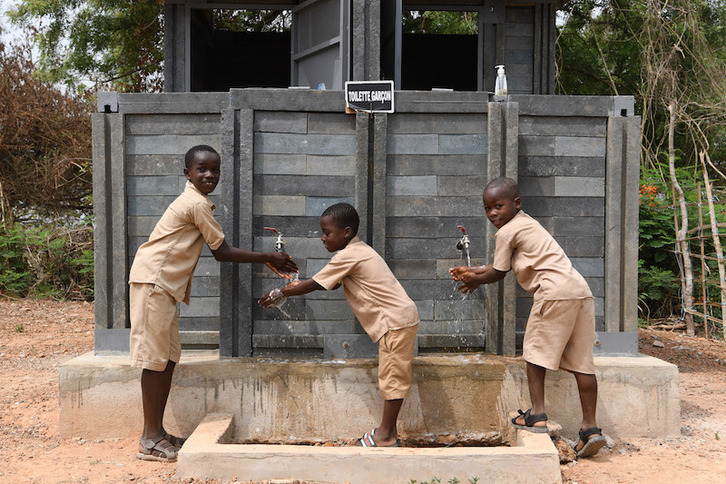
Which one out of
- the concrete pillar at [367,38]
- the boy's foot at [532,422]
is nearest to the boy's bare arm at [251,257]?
the concrete pillar at [367,38]

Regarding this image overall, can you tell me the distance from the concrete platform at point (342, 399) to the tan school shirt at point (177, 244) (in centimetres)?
69

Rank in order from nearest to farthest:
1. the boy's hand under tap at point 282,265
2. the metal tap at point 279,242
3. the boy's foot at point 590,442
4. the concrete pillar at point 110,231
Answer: the boy's foot at point 590,442, the boy's hand under tap at point 282,265, the metal tap at point 279,242, the concrete pillar at point 110,231

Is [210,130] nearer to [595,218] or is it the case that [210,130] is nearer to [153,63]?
[595,218]

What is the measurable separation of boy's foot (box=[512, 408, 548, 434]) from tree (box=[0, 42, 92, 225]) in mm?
9976

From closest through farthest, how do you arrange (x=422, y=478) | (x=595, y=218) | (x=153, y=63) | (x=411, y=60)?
(x=422, y=478) < (x=595, y=218) < (x=411, y=60) < (x=153, y=63)

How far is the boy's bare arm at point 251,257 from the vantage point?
4066 mm

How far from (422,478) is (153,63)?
12550 millimetres

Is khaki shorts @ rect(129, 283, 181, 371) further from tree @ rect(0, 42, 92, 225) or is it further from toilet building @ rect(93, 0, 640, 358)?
tree @ rect(0, 42, 92, 225)

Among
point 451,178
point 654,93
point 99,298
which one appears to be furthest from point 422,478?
point 654,93

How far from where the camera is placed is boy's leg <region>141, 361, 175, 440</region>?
3.95 metres

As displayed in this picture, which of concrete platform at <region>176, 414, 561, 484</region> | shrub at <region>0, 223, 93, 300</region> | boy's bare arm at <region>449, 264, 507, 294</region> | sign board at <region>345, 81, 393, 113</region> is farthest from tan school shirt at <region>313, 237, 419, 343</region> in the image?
shrub at <region>0, 223, 93, 300</region>

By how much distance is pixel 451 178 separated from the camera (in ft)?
15.0

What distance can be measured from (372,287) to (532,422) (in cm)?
126

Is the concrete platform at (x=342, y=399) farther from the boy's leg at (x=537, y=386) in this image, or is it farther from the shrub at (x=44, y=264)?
the shrub at (x=44, y=264)
